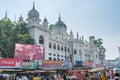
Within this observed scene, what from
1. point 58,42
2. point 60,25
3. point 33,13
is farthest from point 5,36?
point 60,25

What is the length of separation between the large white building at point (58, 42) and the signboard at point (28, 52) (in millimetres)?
6628

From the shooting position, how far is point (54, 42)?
4503cm

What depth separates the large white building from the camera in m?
39.8

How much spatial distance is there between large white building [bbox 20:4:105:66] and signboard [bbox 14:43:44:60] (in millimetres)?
6628

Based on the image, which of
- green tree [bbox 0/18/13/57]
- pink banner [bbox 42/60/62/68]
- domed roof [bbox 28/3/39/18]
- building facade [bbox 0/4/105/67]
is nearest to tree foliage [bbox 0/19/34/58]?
green tree [bbox 0/18/13/57]

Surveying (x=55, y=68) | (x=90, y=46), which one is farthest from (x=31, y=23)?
(x=90, y=46)

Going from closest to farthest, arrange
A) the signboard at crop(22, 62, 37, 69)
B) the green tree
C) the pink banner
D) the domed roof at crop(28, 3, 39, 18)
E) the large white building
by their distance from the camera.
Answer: the signboard at crop(22, 62, 37, 69) → the pink banner → the green tree → the large white building → the domed roof at crop(28, 3, 39, 18)

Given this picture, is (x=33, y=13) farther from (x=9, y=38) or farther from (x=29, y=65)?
(x=29, y=65)

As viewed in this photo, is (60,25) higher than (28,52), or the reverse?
(60,25)

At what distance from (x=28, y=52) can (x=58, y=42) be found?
1588 centimetres

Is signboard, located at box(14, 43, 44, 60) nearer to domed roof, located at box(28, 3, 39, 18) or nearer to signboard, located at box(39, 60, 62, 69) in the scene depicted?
signboard, located at box(39, 60, 62, 69)

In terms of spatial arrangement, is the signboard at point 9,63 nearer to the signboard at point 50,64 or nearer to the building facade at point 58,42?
the signboard at point 50,64

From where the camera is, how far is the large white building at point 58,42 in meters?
39.8

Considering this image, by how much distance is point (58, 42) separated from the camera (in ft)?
152
